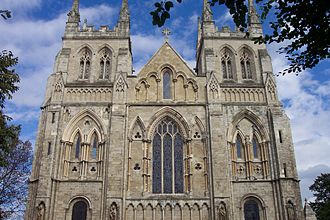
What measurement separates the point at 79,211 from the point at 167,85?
401 inches

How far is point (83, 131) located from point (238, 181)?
10.3 meters

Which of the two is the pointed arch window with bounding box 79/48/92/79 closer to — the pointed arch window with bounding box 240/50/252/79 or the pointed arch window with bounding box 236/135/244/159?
the pointed arch window with bounding box 240/50/252/79

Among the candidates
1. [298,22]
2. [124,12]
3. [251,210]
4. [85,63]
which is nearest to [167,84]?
[85,63]

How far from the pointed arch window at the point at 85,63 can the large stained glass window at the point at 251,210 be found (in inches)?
550

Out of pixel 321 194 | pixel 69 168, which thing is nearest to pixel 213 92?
pixel 69 168

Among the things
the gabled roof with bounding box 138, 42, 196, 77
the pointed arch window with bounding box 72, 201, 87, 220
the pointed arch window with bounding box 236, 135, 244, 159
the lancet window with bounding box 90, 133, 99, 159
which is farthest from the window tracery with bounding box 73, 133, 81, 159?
the pointed arch window with bounding box 236, 135, 244, 159

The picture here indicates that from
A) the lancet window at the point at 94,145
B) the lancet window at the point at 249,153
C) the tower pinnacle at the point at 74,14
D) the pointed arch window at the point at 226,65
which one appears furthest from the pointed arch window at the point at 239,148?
the tower pinnacle at the point at 74,14

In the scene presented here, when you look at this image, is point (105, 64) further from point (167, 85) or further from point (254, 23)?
point (254, 23)

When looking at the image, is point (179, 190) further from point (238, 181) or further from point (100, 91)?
point (100, 91)

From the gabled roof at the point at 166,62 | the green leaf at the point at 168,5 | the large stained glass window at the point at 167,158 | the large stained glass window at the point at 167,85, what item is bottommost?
the green leaf at the point at 168,5

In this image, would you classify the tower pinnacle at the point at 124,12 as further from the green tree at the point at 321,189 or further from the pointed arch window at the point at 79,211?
the green tree at the point at 321,189

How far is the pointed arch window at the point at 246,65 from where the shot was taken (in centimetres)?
2709

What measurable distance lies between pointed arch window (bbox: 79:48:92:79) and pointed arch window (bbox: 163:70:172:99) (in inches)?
217

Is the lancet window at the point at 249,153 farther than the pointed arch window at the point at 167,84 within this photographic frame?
No
